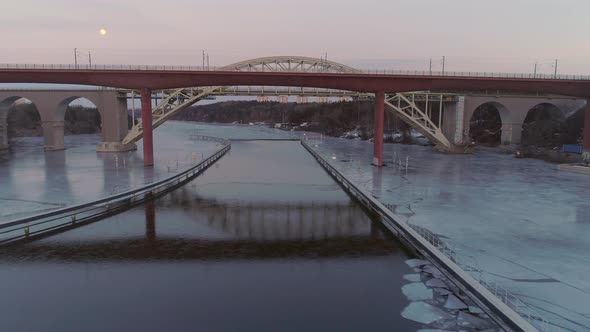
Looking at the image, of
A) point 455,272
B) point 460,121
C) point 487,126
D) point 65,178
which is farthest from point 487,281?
point 487,126

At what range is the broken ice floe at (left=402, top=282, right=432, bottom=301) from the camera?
11.7 m

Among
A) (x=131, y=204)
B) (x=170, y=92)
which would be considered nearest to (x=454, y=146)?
(x=170, y=92)

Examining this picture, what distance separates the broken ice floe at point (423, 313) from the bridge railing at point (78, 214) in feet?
50.7

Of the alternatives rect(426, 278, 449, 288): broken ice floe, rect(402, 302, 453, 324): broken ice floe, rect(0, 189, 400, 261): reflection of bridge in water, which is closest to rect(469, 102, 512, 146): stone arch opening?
rect(0, 189, 400, 261): reflection of bridge in water

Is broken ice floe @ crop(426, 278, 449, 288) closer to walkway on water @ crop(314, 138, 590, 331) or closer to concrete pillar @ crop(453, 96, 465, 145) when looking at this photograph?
walkway on water @ crop(314, 138, 590, 331)

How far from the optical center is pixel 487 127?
67750mm

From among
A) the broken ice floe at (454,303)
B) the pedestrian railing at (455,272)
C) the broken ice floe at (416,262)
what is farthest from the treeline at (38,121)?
the broken ice floe at (454,303)

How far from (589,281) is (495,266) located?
2.48 m

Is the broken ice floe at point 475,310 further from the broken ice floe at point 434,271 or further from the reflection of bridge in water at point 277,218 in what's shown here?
the reflection of bridge in water at point 277,218

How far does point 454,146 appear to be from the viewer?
5056 centimetres

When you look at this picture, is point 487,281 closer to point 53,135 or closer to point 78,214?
point 78,214

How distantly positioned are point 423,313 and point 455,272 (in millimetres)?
2141

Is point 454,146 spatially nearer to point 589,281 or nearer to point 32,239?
point 589,281

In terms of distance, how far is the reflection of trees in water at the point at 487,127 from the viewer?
213 ft
